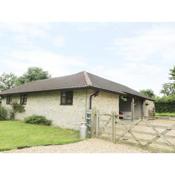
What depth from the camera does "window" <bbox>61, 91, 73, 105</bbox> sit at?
1559 centimetres

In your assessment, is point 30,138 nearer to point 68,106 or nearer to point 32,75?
point 68,106

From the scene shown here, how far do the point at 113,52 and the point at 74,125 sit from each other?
33.6 feet

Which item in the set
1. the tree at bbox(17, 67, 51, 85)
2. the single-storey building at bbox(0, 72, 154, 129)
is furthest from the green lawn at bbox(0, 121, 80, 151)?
the tree at bbox(17, 67, 51, 85)

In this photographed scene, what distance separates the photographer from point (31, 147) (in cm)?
853

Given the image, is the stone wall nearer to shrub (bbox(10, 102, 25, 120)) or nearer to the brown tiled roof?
the brown tiled roof

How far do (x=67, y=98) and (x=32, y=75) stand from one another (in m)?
25.9

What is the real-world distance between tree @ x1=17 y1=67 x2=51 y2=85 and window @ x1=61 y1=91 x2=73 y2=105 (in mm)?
25173

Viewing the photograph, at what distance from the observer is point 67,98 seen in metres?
15.9

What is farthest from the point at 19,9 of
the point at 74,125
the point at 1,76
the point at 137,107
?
the point at 1,76

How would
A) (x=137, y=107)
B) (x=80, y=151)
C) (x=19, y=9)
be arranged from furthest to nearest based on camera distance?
1. (x=137, y=107)
2. (x=19, y=9)
3. (x=80, y=151)

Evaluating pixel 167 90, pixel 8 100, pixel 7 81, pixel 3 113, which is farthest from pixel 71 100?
pixel 167 90

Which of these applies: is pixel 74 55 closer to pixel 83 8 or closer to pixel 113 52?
pixel 113 52

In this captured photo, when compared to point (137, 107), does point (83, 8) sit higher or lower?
higher
